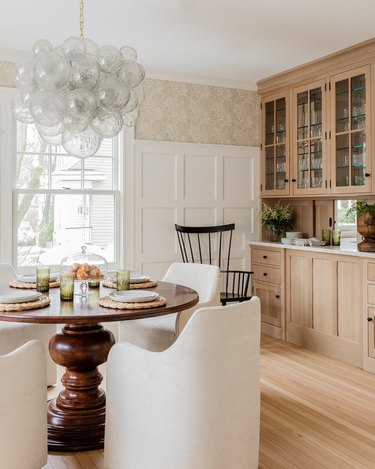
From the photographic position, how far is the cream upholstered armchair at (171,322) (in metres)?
3.35

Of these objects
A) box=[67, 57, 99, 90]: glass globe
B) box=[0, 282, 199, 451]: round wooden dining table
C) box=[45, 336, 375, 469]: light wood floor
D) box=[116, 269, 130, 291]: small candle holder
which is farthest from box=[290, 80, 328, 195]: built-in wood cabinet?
box=[67, 57, 99, 90]: glass globe

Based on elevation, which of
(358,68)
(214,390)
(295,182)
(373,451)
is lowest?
(373,451)

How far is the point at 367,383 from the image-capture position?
3.85 metres

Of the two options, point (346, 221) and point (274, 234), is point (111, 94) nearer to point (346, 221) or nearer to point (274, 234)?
point (346, 221)

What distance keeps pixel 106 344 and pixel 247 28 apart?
8.32ft

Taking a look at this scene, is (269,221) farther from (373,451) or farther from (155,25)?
(373,451)

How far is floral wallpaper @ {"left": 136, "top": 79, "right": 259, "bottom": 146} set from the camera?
5.11 m

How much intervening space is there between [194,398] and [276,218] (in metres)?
3.58

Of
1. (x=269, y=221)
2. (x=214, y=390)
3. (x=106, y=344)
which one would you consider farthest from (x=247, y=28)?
(x=214, y=390)

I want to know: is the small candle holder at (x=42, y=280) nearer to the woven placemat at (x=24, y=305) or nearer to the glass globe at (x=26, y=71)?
the woven placemat at (x=24, y=305)

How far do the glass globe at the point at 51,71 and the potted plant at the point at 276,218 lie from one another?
317 centimetres

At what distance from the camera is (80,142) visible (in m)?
2.97

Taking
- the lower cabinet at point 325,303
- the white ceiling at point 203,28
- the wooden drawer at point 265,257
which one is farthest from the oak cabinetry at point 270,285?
the white ceiling at point 203,28


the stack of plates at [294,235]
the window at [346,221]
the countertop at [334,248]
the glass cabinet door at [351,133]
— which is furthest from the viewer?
the stack of plates at [294,235]
